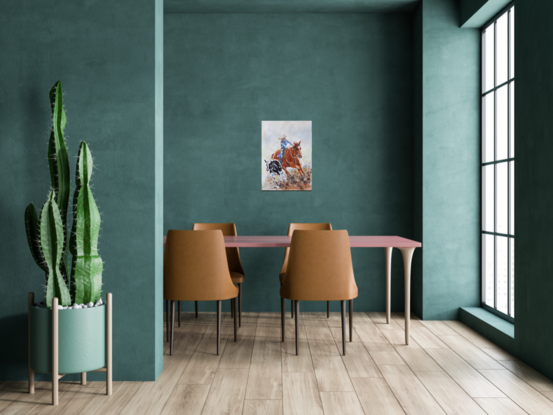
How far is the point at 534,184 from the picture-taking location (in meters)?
2.90

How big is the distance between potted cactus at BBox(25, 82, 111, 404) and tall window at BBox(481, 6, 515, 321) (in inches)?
120

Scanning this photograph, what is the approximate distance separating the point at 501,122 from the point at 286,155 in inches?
77.9

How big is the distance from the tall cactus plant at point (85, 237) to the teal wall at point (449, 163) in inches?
118

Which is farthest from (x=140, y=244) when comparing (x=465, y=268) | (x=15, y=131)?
(x=465, y=268)

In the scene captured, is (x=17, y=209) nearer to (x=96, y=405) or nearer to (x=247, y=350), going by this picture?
(x=96, y=405)

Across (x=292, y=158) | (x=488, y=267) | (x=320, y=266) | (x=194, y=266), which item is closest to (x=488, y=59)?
(x=488, y=267)

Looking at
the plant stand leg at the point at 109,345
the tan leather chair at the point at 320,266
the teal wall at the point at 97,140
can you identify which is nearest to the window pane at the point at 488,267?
the tan leather chair at the point at 320,266

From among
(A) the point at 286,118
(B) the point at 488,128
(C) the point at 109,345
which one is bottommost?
(C) the point at 109,345

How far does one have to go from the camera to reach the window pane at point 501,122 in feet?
12.4

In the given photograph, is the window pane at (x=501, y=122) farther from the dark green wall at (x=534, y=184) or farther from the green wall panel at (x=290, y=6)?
the green wall panel at (x=290, y=6)

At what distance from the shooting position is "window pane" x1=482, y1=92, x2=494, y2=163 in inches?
160

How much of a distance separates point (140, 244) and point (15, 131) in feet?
3.25

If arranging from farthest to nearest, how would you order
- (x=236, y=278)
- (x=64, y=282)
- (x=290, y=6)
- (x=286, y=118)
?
(x=286, y=118) < (x=290, y=6) < (x=236, y=278) < (x=64, y=282)

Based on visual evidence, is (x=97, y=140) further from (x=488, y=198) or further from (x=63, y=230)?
(x=488, y=198)
